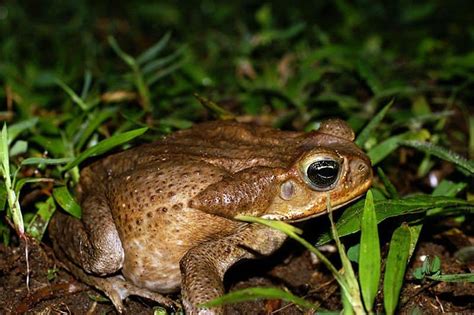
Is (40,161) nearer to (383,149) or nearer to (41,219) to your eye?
(41,219)

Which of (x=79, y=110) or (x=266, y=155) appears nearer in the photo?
(x=266, y=155)

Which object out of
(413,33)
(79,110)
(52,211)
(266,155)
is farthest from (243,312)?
(413,33)

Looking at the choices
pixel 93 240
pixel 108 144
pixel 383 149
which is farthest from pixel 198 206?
pixel 383 149

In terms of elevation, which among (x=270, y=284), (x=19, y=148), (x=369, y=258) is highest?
(x=369, y=258)

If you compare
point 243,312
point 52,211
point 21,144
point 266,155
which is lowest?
point 243,312

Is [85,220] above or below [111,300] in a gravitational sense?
above

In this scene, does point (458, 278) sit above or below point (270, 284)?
above

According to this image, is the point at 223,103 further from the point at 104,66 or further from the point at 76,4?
the point at 76,4

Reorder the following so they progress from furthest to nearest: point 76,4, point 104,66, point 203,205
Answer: point 76,4 < point 104,66 < point 203,205

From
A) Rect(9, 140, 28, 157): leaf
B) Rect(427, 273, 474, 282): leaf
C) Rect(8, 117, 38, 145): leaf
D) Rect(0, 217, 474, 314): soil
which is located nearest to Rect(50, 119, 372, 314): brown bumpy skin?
Rect(0, 217, 474, 314): soil
